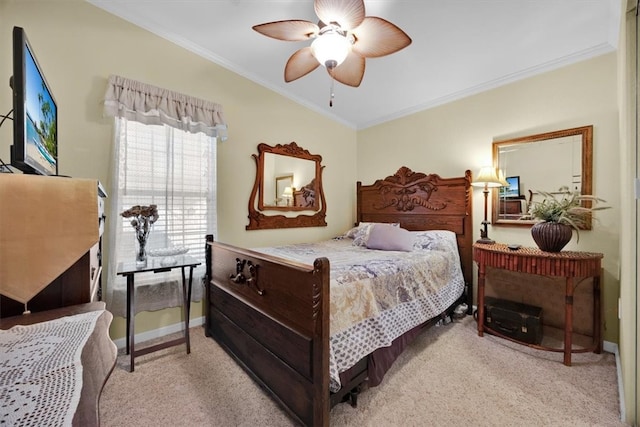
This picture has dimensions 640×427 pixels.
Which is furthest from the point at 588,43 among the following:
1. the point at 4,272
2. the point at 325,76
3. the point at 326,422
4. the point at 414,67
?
the point at 4,272

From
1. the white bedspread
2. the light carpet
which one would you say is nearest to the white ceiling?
the white bedspread

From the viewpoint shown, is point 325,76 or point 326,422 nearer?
point 326,422

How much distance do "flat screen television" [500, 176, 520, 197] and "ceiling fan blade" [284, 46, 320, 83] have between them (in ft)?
7.51

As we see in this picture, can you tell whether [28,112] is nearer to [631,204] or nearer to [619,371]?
[631,204]

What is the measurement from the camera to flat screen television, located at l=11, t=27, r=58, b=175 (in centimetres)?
100

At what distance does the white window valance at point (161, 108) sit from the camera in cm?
220

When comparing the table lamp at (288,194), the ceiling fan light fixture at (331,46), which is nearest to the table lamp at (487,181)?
the ceiling fan light fixture at (331,46)

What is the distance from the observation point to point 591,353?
2143 millimetres

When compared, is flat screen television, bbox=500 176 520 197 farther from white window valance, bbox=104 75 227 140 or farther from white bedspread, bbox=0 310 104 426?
white bedspread, bbox=0 310 104 426

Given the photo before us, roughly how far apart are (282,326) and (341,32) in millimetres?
1948

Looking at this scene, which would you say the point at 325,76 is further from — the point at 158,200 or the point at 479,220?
the point at 479,220

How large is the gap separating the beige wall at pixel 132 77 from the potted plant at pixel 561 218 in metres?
2.53

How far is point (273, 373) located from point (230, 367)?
22.5 inches

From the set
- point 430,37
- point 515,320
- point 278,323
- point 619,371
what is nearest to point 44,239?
point 278,323
